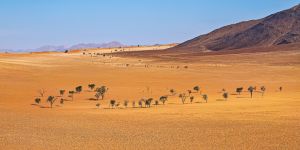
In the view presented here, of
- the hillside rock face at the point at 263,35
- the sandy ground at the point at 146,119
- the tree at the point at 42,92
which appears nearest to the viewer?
the sandy ground at the point at 146,119

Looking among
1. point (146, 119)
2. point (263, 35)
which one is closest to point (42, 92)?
point (146, 119)

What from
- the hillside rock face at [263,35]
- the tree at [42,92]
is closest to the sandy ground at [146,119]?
the tree at [42,92]

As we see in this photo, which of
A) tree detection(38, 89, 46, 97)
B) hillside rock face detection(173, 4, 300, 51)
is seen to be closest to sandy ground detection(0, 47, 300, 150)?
tree detection(38, 89, 46, 97)

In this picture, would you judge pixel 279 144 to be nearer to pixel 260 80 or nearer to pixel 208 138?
pixel 208 138

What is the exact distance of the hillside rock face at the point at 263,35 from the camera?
369 feet

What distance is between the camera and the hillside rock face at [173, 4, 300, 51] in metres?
112

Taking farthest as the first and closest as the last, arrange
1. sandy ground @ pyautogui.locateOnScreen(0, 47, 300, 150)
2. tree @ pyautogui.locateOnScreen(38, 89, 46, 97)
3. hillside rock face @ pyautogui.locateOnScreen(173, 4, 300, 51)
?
hillside rock face @ pyautogui.locateOnScreen(173, 4, 300, 51) < tree @ pyautogui.locateOnScreen(38, 89, 46, 97) < sandy ground @ pyautogui.locateOnScreen(0, 47, 300, 150)

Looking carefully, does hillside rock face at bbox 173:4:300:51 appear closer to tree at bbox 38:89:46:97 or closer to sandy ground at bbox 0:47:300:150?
sandy ground at bbox 0:47:300:150

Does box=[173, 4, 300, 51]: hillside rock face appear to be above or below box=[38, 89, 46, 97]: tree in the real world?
above

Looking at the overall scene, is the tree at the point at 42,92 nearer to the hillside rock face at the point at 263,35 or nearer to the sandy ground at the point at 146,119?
the sandy ground at the point at 146,119

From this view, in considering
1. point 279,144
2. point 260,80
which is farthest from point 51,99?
point 260,80

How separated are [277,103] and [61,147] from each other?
55.9 feet

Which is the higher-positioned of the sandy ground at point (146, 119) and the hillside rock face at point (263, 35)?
the hillside rock face at point (263, 35)

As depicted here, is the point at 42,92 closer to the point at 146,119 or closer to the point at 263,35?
the point at 146,119
